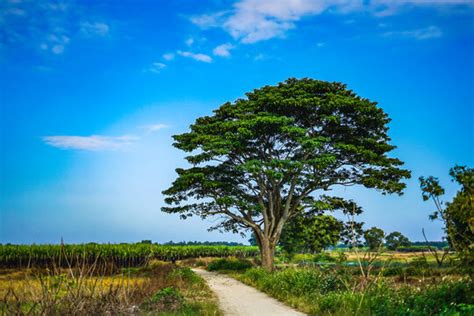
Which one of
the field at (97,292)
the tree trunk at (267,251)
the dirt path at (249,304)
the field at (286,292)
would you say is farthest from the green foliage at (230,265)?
the dirt path at (249,304)

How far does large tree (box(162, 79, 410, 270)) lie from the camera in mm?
26234

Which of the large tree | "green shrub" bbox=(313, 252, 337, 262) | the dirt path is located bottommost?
the dirt path

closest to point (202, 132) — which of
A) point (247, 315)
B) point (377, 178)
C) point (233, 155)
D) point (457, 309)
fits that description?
point (233, 155)

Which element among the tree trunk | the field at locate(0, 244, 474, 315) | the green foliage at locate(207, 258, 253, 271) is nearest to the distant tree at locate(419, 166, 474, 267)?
the field at locate(0, 244, 474, 315)

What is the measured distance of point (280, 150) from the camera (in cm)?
2855

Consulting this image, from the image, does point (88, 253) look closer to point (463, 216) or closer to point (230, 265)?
point (230, 265)

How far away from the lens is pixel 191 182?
2697 centimetres

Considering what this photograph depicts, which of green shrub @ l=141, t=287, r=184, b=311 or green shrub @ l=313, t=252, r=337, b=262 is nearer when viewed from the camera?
green shrub @ l=141, t=287, r=184, b=311

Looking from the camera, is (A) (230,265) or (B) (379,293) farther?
(A) (230,265)

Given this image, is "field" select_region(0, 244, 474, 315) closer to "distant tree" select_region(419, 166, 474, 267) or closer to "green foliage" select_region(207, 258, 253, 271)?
"distant tree" select_region(419, 166, 474, 267)

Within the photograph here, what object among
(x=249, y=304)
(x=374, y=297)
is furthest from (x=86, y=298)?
(x=374, y=297)

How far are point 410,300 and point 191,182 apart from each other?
18219mm

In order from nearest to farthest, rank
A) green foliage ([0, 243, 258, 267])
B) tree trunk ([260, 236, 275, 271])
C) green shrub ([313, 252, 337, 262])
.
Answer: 1. green shrub ([313, 252, 337, 262])
2. tree trunk ([260, 236, 275, 271])
3. green foliage ([0, 243, 258, 267])

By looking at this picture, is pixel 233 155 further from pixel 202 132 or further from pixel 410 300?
pixel 410 300
